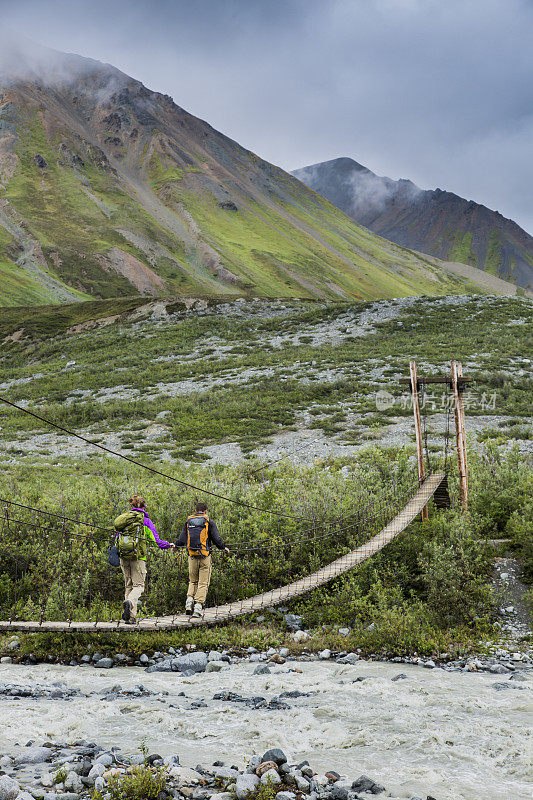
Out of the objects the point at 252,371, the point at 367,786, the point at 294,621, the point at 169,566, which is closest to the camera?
the point at 367,786

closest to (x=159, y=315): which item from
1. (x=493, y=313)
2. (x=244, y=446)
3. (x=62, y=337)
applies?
(x=62, y=337)

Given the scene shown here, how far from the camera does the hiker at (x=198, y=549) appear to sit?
935 centimetres

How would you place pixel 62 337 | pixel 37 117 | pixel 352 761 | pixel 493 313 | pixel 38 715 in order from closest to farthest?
pixel 352 761, pixel 38 715, pixel 493 313, pixel 62 337, pixel 37 117

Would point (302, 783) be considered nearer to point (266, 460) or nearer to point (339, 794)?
point (339, 794)

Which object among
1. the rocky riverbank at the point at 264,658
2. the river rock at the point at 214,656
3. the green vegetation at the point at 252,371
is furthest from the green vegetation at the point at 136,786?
the green vegetation at the point at 252,371

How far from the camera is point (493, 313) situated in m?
45.8

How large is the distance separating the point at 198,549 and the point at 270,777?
4768 millimetres

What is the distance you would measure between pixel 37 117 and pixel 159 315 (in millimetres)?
162966

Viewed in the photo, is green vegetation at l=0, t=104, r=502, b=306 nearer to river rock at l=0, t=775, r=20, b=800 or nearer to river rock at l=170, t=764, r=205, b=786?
river rock at l=0, t=775, r=20, b=800

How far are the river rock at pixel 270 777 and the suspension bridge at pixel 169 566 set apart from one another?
4.17m

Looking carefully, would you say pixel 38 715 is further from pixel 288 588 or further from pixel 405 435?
pixel 405 435

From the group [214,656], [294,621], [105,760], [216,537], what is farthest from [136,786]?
Result: [294,621]

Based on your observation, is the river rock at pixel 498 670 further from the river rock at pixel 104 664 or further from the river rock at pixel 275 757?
the river rock at pixel 104 664

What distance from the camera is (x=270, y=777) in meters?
4.81
